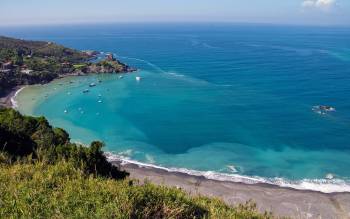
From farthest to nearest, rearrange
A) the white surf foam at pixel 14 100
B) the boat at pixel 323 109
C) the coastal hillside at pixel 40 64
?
the coastal hillside at pixel 40 64 < the white surf foam at pixel 14 100 < the boat at pixel 323 109

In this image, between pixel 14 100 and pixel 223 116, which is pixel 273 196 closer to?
pixel 223 116

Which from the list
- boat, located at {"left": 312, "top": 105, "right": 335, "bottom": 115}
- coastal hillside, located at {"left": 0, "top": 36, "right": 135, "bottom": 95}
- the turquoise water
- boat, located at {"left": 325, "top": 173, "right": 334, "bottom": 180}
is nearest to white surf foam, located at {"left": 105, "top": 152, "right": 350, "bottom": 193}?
the turquoise water

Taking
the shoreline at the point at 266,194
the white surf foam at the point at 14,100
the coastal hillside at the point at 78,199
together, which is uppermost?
the coastal hillside at the point at 78,199

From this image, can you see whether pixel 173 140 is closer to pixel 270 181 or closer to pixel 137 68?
pixel 270 181

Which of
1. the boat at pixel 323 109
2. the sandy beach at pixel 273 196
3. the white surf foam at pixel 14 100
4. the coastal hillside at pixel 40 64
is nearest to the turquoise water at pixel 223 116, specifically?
the boat at pixel 323 109

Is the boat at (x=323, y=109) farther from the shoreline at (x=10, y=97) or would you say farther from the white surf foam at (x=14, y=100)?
the shoreline at (x=10, y=97)

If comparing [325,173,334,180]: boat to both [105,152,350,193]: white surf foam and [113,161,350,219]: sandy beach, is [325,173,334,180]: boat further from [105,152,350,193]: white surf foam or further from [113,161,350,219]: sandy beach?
[113,161,350,219]: sandy beach

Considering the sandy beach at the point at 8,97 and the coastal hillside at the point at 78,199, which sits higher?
the coastal hillside at the point at 78,199

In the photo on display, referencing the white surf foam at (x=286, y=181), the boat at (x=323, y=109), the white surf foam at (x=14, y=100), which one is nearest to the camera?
the white surf foam at (x=286, y=181)

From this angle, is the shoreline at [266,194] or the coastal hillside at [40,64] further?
the coastal hillside at [40,64]
